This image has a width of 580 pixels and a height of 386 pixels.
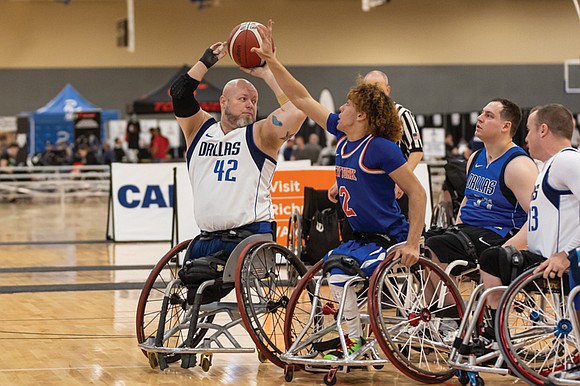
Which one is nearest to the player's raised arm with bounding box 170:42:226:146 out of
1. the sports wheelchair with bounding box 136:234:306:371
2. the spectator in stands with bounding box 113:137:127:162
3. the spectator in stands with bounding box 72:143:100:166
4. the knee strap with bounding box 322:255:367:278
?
the sports wheelchair with bounding box 136:234:306:371

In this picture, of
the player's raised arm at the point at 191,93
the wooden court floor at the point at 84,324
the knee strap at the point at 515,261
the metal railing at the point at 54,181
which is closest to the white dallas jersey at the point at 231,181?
the player's raised arm at the point at 191,93

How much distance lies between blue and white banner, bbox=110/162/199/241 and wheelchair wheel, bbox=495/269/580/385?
857cm

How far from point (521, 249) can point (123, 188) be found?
8818mm

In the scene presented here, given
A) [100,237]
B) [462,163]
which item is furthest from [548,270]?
[100,237]

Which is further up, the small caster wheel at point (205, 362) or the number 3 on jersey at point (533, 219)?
the number 3 on jersey at point (533, 219)

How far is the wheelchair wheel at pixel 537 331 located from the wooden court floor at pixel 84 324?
0.40 meters

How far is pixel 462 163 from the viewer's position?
9367 mm

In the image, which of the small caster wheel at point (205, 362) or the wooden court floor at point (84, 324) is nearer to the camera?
the wooden court floor at point (84, 324)

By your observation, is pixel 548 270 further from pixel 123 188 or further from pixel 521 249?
pixel 123 188

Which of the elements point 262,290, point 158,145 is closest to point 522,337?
point 262,290

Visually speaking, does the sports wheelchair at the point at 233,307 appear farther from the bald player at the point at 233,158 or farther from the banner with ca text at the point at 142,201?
the banner with ca text at the point at 142,201

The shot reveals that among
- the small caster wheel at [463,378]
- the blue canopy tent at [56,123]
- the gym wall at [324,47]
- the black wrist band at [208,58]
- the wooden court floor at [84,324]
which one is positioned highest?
the gym wall at [324,47]

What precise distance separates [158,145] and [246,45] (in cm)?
1856

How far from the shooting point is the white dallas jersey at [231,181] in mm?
5629
